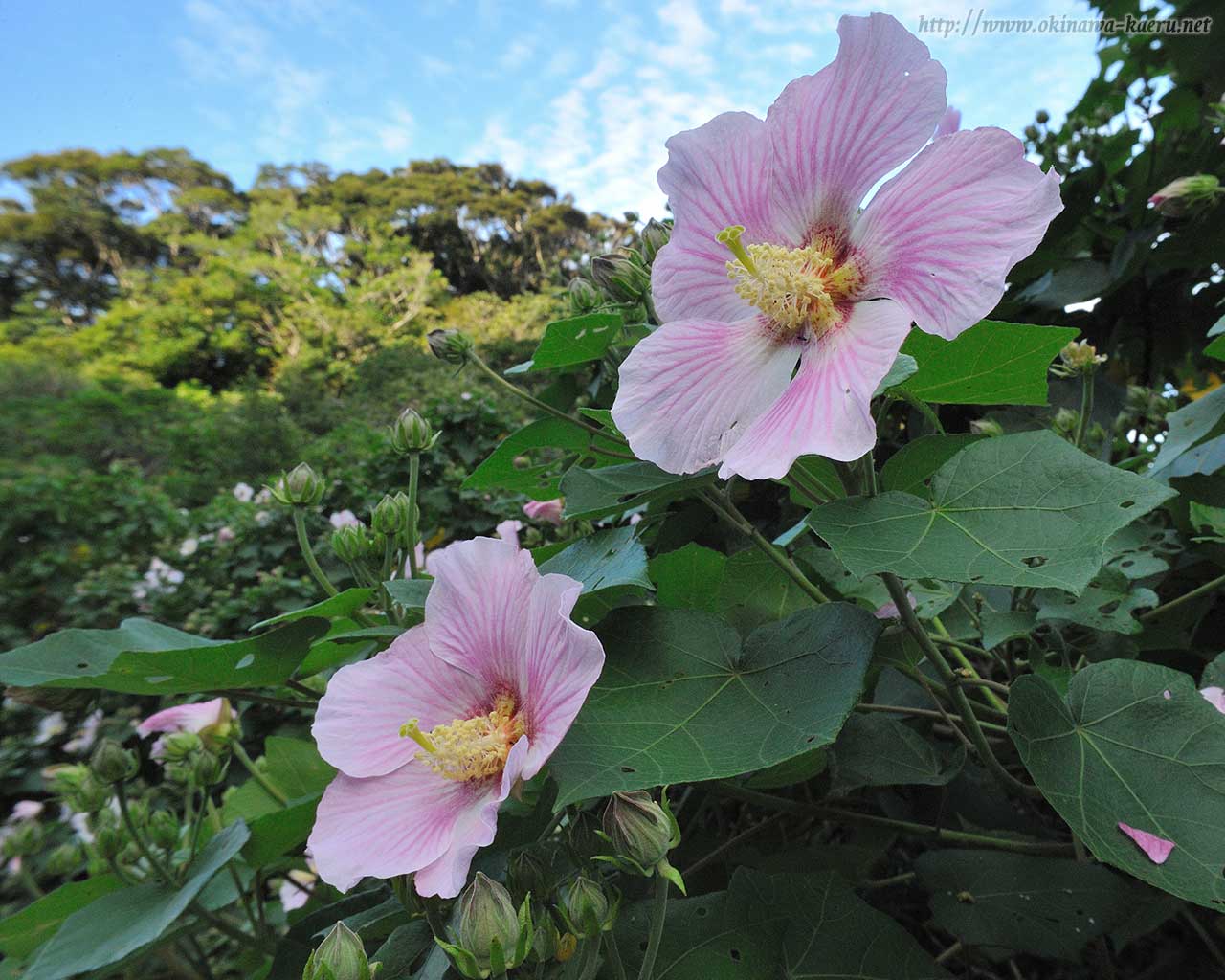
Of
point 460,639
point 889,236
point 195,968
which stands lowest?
point 195,968

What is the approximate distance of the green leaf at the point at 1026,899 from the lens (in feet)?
1.89

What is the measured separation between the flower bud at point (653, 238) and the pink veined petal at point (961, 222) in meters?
0.24

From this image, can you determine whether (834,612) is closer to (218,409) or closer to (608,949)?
(608,949)

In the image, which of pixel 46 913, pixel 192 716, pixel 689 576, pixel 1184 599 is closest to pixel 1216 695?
pixel 1184 599

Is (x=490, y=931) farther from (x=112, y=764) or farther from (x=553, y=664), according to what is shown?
(x=112, y=764)

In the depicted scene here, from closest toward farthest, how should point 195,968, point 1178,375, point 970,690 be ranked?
1. point 970,690
2. point 195,968
3. point 1178,375

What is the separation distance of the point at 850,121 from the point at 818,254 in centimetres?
8

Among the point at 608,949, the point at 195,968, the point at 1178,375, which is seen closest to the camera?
the point at 608,949

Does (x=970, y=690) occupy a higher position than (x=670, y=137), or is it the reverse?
(x=670, y=137)

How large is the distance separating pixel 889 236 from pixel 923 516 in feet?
0.57

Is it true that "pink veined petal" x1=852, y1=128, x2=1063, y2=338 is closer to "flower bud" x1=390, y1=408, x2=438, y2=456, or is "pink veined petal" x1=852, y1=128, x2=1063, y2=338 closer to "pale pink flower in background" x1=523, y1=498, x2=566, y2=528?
"flower bud" x1=390, y1=408, x2=438, y2=456

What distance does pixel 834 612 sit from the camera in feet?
1.49

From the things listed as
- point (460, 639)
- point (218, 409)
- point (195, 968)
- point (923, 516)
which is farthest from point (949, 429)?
point (218, 409)

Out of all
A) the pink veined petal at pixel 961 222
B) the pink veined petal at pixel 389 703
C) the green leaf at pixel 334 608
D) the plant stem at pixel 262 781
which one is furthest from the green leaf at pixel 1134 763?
the plant stem at pixel 262 781
